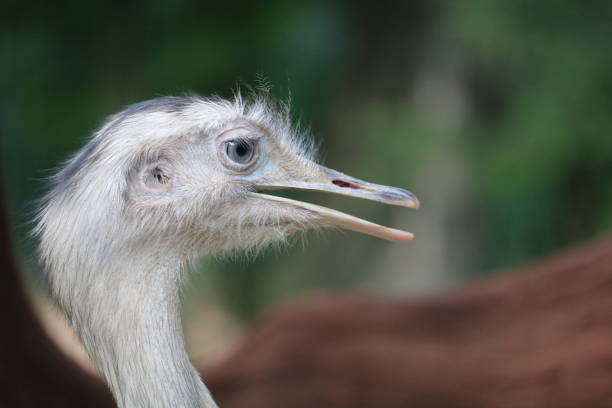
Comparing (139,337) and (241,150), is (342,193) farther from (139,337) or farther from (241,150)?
(139,337)

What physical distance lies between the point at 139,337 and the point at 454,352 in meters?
1.31

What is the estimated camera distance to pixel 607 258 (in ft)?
7.61

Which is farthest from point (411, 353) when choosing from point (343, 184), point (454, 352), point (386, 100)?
point (386, 100)

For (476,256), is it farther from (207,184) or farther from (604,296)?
(207,184)

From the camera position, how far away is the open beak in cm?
142

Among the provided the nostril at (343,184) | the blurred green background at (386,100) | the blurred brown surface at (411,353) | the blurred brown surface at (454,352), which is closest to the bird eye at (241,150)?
the nostril at (343,184)

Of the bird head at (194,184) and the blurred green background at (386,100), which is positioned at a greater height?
the blurred green background at (386,100)

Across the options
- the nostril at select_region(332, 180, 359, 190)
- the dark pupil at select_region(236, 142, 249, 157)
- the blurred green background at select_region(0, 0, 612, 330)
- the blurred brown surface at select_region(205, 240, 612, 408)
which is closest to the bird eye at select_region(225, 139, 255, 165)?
the dark pupil at select_region(236, 142, 249, 157)

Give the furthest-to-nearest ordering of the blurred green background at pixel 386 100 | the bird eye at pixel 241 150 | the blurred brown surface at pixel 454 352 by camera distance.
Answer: the blurred green background at pixel 386 100 < the blurred brown surface at pixel 454 352 < the bird eye at pixel 241 150

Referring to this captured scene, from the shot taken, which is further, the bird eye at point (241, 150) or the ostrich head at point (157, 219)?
the bird eye at point (241, 150)

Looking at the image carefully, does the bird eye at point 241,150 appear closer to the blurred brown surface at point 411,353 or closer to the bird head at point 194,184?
the bird head at point 194,184

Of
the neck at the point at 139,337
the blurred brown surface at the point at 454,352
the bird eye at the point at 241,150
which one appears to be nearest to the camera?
the neck at the point at 139,337

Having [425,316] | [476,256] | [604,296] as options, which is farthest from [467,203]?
[604,296]

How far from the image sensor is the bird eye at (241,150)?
1.48 meters
